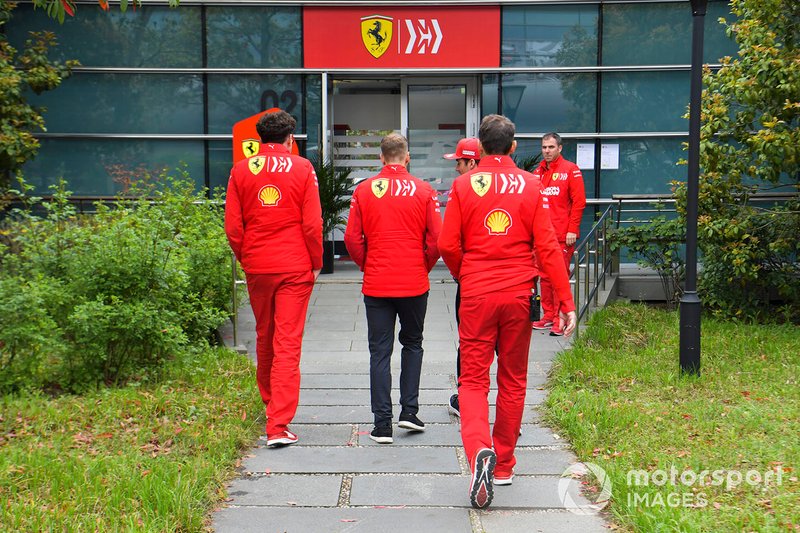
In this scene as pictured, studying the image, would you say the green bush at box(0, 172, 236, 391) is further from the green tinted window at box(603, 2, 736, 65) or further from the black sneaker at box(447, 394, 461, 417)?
the green tinted window at box(603, 2, 736, 65)

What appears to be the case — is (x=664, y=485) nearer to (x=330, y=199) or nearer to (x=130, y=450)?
(x=130, y=450)

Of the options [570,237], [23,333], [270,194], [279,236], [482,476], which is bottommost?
[482,476]

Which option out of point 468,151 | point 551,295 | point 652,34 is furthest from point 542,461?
point 652,34

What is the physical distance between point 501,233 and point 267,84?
10.1 meters

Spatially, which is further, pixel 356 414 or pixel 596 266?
pixel 596 266

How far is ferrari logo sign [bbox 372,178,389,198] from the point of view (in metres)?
5.96

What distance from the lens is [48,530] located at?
4.25 meters

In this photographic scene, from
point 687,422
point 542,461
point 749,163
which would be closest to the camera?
point 542,461

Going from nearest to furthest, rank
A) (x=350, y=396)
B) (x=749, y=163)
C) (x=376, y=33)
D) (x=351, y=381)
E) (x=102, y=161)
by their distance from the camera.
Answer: (x=350, y=396), (x=351, y=381), (x=749, y=163), (x=376, y=33), (x=102, y=161)

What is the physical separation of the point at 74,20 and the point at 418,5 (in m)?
5.34

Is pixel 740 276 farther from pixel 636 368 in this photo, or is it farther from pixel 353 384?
pixel 353 384

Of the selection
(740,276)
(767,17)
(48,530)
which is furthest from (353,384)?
(767,17)

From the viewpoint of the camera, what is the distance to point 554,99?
14.5m

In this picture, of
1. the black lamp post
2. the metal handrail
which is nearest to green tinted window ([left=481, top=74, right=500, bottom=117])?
the metal handrail
